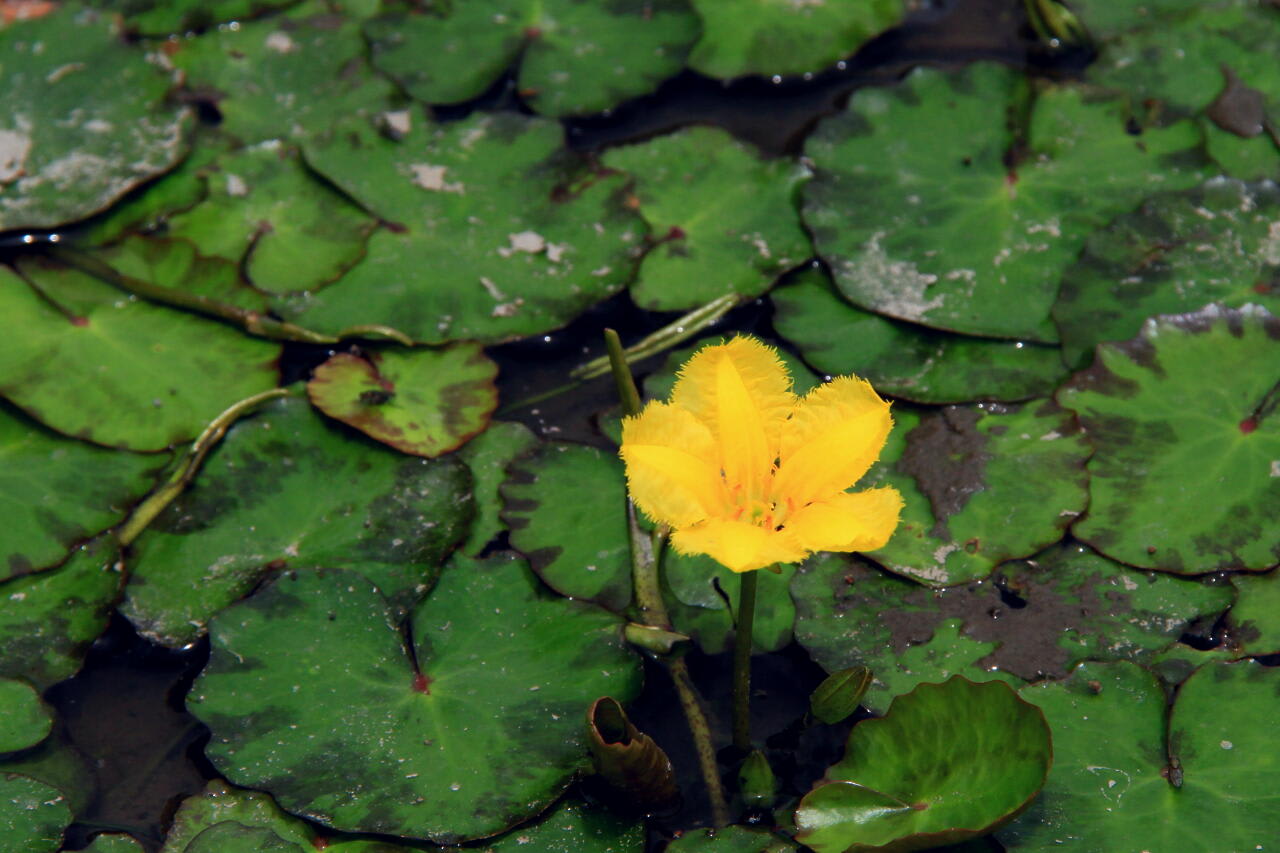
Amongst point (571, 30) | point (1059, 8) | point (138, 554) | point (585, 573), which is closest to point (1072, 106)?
point (1059, 8)

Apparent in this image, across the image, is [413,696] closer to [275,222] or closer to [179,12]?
[275,222]

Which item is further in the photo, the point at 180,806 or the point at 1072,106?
the point at 1072,106

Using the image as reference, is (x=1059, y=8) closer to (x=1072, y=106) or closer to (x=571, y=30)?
(x=1072, y=106)

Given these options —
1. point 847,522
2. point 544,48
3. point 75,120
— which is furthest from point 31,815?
point 544,48

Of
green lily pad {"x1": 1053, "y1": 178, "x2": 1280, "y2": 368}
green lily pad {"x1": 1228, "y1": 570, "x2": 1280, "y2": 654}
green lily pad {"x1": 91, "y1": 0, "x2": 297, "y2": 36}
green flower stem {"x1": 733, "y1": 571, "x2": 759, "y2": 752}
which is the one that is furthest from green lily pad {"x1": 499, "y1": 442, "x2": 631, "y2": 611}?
green lily pad {"x1": 91, "y1": 0, "x2": 297, "y2": 36}

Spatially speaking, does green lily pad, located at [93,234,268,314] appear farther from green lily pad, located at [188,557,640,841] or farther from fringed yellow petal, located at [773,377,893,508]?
fringed yellow petal, located at [773,377,893,508]

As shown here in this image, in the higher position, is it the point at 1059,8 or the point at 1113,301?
the point at 1059,8

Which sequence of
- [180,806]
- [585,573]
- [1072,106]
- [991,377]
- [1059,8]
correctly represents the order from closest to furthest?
[180,806]
[585,573]
[991,377]
[1072,106]
[1059,8]
